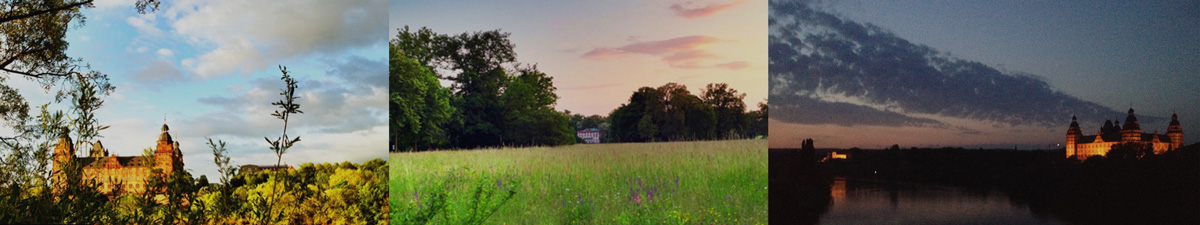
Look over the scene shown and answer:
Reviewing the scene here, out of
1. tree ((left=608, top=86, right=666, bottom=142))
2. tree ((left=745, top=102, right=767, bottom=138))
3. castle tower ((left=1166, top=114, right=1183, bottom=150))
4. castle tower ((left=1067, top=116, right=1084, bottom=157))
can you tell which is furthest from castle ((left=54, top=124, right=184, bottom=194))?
castle tower ((left=1166, top=114, right=1183, bottom=150))

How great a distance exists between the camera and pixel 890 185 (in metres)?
5.57

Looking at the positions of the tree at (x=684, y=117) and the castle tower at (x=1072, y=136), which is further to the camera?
the tree at (x=684, y=117)

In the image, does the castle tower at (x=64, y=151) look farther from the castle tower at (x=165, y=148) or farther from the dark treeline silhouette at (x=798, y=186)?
the dark treeline silhouette at (x=798, y=186)

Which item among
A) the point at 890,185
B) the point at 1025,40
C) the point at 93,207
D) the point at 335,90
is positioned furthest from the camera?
the point at 335,90

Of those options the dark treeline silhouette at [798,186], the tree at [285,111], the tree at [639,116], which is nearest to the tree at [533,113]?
the tree at [639,116]

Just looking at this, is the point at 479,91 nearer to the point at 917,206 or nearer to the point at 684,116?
the point at 684,116

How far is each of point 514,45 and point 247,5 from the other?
2.26 m

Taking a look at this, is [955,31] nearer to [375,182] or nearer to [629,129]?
[629,129]

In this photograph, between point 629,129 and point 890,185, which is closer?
point 890,185

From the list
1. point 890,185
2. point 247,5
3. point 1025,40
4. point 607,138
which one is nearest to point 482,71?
point 607,138

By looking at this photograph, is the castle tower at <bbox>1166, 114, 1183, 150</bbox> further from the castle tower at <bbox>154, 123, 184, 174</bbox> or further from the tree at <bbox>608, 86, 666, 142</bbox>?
the castle tower at <bbox>154, 123, 184, 174</bbox>

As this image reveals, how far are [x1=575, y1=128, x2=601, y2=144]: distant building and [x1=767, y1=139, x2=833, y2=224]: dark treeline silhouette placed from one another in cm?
152

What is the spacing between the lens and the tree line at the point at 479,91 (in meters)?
6.70

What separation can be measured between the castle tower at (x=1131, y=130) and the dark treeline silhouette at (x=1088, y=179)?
59 millimetres
